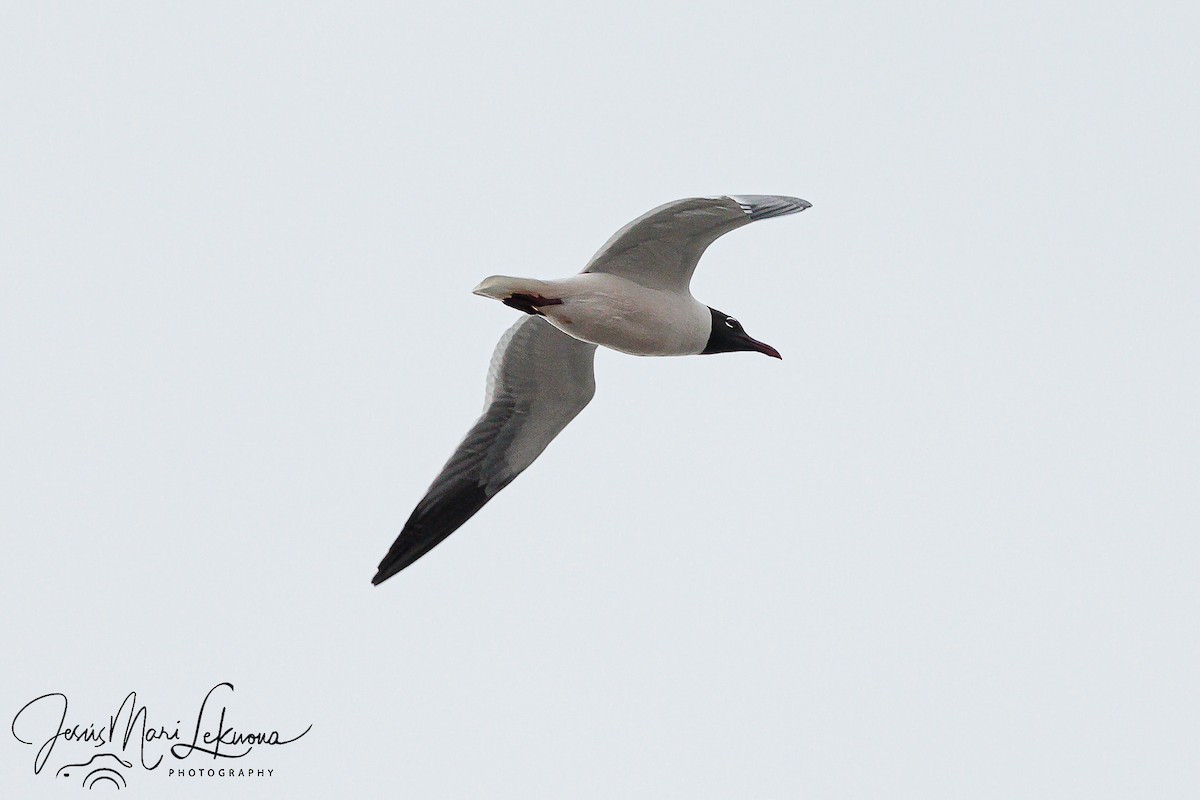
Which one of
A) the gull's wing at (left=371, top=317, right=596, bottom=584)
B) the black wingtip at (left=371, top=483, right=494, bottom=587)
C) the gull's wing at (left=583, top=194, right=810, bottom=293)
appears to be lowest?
the black wingtip at (left=371, top=483, right=494, bottom=587)

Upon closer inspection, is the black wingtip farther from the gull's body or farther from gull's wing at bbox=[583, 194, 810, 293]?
gull's wing at bbox=[583, 194, 810, 293]

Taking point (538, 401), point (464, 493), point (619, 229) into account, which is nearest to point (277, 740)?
point (464, 493)

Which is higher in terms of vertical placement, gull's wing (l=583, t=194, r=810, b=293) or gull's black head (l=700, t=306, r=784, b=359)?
gull's wing (l=583, t=194, r=810, b=293)

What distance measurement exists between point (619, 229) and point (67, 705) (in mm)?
4441

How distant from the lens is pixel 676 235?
7910 mm

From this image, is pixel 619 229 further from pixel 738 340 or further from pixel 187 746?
pixel 187 746

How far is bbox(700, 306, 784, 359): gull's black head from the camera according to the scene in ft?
28.8

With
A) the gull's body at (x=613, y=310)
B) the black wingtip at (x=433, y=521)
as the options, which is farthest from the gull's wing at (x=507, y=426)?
the gull's body at (x=613, y=310)

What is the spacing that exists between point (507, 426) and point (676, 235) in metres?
1.95

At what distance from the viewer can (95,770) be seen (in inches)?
328

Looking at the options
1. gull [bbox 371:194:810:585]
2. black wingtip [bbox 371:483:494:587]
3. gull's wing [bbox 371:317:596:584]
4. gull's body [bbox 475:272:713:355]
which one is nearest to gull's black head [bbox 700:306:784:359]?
gull [bbox 371:194:810:585]

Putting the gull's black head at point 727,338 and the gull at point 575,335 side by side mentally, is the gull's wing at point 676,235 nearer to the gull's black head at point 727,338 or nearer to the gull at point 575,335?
the gull at point 575,335

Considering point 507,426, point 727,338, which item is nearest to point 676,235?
point 727,338

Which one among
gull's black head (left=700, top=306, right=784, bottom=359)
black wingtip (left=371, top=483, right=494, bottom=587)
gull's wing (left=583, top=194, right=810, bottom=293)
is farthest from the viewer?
black wingtip (left=371, top=483, right=494, bottom=587)
